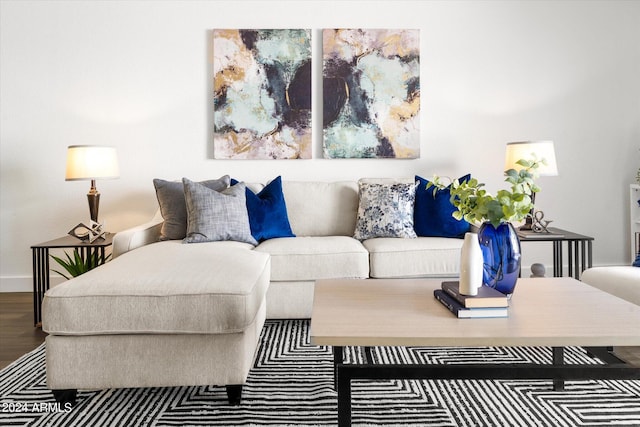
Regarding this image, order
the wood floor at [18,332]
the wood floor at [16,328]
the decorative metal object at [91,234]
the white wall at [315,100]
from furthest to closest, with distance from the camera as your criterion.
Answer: the white wall at [315,100] < the decorative metal object at [91,234] < the wood floor at [16,328] < the wood floor at [18,332]

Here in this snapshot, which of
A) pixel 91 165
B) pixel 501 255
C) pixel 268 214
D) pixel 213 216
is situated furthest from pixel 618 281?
pixel 91 165

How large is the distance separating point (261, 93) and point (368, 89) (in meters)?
0.85

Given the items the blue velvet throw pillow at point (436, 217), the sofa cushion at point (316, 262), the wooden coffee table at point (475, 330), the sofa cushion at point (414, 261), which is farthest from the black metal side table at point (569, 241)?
the wooden coffee table at point (475, 330)

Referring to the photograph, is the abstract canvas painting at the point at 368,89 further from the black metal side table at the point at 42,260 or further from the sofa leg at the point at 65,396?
the sofa leg at the point at 65,396

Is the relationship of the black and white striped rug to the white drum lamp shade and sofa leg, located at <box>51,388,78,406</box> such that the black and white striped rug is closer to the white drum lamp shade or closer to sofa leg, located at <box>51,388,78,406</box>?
sofa leg, located at <box>51,388,78,406</box>

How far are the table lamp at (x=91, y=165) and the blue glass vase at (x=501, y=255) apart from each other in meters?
2.70

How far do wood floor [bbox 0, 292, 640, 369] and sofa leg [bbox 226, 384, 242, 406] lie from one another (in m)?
1.24

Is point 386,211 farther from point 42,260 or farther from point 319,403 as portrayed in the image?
point 42,260

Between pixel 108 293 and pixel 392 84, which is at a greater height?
pixel 392 84

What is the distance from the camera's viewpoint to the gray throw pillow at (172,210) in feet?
10.4

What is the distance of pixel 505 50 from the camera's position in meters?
3.90

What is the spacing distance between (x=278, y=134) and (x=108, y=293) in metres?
2.33

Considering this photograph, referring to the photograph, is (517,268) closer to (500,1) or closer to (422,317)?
(422,317)

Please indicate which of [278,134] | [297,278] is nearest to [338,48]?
[278,134]
